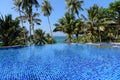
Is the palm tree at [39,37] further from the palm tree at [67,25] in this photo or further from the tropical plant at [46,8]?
the tropical plant at [46,8]

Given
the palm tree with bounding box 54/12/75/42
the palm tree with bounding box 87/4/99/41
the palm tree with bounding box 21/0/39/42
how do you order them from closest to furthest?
the palm tree with bounding box 21/0/39/42
the palm tree with bounding box 87/4/99/41
the palm tree with bounding box 54/12/75/42

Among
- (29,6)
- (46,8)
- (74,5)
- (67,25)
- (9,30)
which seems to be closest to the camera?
(9,30)

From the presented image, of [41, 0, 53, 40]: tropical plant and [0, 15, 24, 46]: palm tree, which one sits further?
[41, 0, 53, 40]: tropical plant

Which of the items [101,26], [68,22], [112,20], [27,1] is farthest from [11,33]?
[112,20]

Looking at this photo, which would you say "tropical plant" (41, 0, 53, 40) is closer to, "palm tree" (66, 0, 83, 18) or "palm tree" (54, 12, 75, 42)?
"palm tree" (54, 12, 75, 42)

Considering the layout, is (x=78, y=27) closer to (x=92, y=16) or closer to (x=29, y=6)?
(x=92, y=16)

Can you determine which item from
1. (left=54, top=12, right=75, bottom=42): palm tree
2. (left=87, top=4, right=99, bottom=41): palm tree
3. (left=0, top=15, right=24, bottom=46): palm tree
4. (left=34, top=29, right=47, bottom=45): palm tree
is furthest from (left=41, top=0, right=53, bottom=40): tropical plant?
(left=0, top=15, right=24, bottom=46): palm tree

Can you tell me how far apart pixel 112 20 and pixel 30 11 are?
1173 cm

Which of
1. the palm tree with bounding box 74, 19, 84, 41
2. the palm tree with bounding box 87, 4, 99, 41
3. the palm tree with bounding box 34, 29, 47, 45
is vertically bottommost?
the palm tree with bounding box 34, 29, 47, 45

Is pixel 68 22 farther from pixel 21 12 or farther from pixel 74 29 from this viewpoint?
pixel 21 12

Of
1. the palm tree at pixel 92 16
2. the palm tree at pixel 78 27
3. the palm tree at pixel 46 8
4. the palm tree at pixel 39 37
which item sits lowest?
→ the palm tree at pixel 39 37

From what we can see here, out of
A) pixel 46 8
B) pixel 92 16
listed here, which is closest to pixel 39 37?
pixel 46 8

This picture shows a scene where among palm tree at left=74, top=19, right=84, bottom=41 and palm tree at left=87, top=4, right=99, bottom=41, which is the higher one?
A: palm tree at left=87, top=4, right=99, bottom=41

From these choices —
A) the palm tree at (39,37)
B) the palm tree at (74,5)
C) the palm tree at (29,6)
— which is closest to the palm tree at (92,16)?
the palm tree at (74,5)
